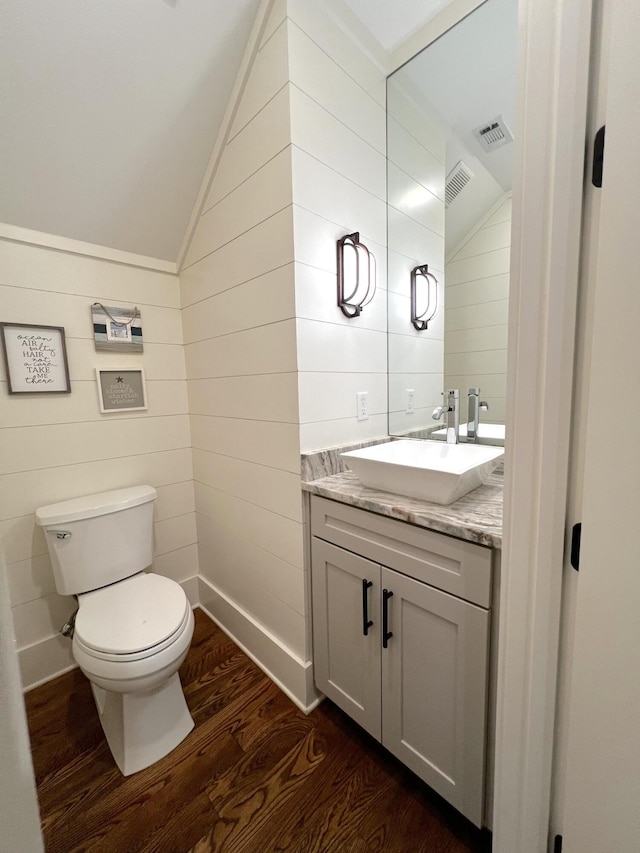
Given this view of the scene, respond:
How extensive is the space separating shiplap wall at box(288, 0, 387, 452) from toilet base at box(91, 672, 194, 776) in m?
1.11

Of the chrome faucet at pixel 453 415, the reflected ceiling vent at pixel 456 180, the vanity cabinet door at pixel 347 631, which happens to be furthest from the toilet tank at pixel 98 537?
the reflected ceiling vent at pixel 456 180

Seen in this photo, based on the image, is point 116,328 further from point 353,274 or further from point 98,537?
point 353,274

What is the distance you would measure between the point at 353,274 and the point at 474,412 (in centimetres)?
75

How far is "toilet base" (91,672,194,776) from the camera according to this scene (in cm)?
120

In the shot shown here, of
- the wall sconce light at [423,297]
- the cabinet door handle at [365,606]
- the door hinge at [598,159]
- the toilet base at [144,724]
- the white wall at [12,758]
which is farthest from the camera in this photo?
the wall sconce light at [423,297]

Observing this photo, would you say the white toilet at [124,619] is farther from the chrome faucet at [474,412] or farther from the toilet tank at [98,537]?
the chrome faucet at [474,412]

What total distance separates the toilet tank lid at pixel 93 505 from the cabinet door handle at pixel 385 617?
1.17 metres

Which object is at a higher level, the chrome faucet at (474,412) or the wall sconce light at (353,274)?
the wall sconce light at (353,274)

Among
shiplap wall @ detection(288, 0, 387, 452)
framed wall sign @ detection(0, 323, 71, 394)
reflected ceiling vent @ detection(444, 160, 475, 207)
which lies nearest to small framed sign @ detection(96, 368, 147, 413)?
framed wall sign @ detection(0, 323, 71, 394)

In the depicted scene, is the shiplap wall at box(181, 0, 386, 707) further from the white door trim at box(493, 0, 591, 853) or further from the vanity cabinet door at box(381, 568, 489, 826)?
the white door trim at box(493, 0, 591, 853)

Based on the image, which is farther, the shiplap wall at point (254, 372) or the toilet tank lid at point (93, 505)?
the toilet tank lid at point (93, 505)

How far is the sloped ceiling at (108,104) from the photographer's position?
106 centimetres

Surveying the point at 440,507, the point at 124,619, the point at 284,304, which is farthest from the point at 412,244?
the point at 124,619

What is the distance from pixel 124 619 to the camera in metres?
1.25
